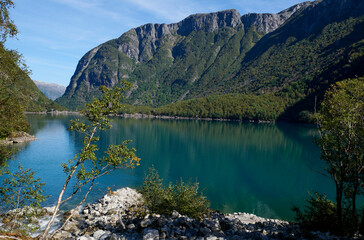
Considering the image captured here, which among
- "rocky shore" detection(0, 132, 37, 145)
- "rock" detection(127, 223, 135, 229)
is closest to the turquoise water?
"rocky shore" detection(0, 132, 37, 145)

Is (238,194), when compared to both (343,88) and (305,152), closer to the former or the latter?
(343,88)

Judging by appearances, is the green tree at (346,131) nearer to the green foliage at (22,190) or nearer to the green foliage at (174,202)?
the green foliage at (174,202)

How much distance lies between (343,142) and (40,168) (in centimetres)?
5303

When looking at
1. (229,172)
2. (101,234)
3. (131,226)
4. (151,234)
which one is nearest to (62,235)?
(101,234)

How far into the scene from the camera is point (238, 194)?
1496 inches

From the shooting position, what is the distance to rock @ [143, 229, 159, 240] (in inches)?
595

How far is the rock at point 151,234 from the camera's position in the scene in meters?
15.1

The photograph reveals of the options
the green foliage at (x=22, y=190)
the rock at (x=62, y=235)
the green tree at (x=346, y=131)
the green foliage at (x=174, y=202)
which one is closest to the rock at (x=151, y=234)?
the green foliage at (x=174, y=202)

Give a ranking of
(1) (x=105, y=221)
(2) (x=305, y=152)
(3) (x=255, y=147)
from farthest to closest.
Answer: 1. (3) (x=255, y=147)
2. (2) (x=305, y=152)
3. (1) (x=105, y=221)

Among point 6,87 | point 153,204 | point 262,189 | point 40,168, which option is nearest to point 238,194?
point 262,189

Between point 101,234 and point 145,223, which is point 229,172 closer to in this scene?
point 145,223

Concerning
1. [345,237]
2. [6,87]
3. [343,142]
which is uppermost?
[6,87]

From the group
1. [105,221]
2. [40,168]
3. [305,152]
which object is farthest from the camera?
[305,152]

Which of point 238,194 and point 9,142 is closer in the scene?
point 238,194
